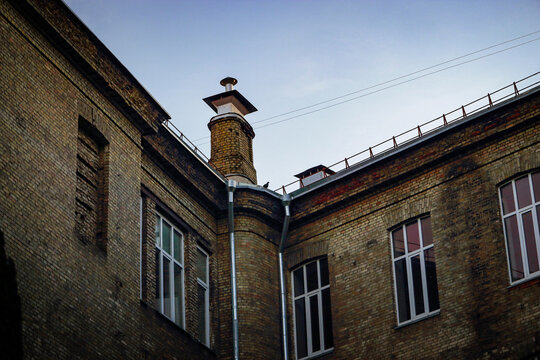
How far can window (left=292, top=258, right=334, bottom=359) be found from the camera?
2214 centimetres

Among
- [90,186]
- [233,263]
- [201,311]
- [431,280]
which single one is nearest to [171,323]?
[201,311]

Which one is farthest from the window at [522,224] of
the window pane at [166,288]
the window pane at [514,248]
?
the window pane at [166,288]

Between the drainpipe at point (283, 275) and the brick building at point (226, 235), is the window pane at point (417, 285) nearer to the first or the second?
the brick building at point (226, 235)

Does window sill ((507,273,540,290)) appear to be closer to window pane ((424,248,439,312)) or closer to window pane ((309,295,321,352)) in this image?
window pane ((424,248,439,312))

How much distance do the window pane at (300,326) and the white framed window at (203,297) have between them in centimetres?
211

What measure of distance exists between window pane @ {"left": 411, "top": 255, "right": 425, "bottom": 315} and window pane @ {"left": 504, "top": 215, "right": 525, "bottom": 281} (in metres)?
2.10

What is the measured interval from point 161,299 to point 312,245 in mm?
4362

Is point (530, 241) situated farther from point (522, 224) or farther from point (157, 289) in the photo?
point (157, 289)

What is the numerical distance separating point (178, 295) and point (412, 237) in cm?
514

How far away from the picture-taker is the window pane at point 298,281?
23.1m

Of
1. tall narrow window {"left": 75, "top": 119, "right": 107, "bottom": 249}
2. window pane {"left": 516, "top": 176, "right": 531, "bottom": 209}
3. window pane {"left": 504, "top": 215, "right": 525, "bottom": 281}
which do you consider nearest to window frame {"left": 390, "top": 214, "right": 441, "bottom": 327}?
window pane {"left": 504, "top": 215, "right": 525, "bottom": 281}

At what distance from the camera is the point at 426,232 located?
2144cm

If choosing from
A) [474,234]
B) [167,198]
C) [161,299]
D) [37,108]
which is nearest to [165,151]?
[167,198]

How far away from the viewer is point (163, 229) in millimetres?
21188
